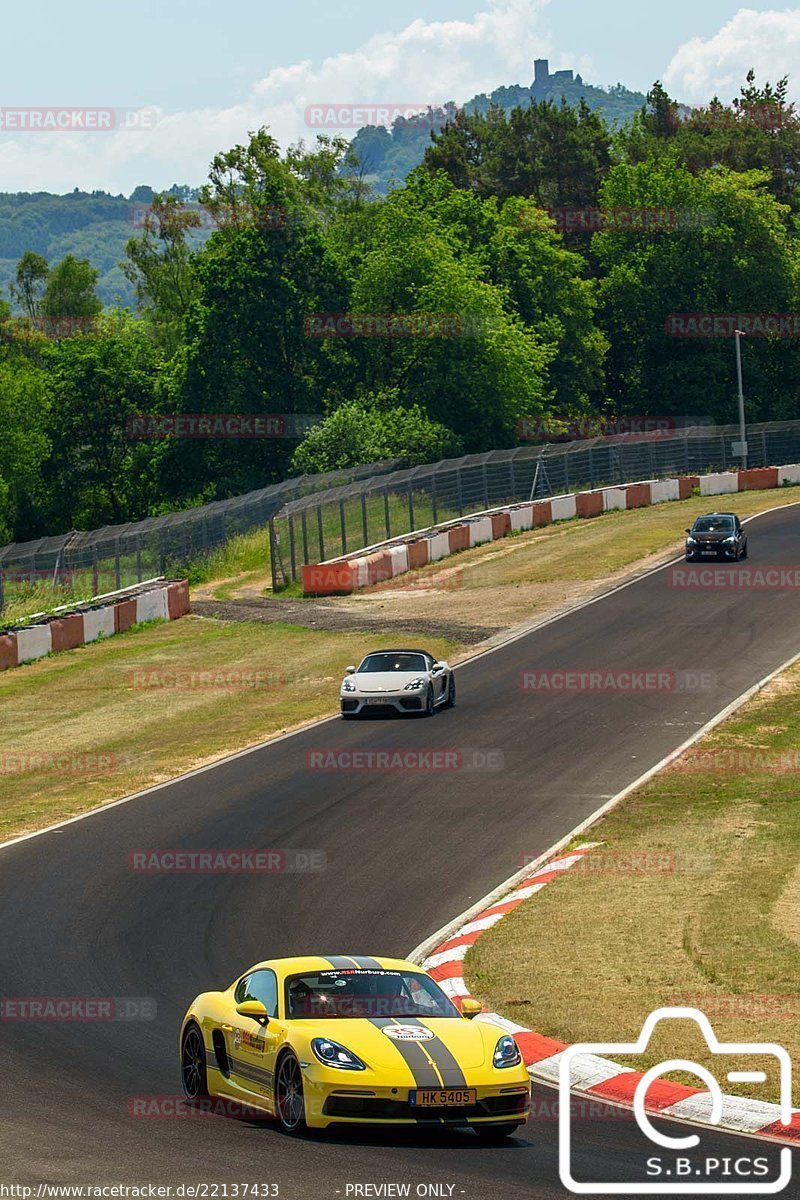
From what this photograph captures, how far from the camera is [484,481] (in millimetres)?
65312

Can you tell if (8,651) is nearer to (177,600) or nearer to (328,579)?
(177,600)

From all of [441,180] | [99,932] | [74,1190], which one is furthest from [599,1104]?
[441,180]

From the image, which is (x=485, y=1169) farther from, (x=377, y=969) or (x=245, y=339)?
(x=245, y=339)

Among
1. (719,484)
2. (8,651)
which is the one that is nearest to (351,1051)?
(8,651)

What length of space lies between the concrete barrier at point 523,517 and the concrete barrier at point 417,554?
6237 mm

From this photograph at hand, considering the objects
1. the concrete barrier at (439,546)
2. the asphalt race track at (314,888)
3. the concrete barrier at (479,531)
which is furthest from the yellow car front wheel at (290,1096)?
the concrete barrier at (479,531)

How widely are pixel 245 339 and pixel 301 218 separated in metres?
7.51

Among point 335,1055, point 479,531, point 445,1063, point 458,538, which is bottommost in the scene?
point 445,1063

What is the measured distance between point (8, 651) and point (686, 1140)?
33.2 m

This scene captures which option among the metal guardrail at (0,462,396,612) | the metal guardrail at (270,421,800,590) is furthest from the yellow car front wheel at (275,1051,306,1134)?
the metal guardrail at (270,421,800,590)

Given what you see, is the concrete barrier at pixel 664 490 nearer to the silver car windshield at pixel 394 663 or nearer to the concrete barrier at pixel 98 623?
the concrete barrier at pixel 98 623

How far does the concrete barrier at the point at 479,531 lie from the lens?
5956 centimetres

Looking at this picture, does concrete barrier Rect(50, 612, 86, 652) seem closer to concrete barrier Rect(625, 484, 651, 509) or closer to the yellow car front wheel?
concrete barrier Rect(625, 484, 651, 509)

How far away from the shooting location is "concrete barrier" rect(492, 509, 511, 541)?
200ft
